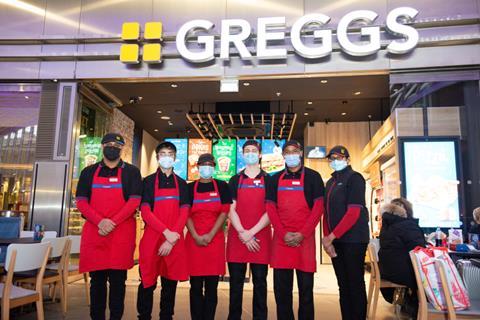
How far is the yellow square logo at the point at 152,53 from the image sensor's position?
6.27 metres

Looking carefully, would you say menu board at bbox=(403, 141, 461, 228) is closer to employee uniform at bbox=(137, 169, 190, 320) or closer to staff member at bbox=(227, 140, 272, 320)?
staff member at bbox=(227, 140, 272, 320)

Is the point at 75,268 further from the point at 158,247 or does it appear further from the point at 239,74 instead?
the point at 239,74

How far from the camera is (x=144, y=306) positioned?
10.4 feet

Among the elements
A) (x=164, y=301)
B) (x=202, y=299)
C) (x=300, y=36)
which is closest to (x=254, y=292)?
(x=202, y=299)

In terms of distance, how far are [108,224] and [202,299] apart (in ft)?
3.21

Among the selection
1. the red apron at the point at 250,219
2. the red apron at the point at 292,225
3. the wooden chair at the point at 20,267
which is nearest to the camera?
the wooden chair at the point at 20,267

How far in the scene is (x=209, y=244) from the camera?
10.7 feet

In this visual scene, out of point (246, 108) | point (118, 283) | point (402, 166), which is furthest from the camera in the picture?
point (246, 108)

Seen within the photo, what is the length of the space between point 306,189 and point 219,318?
1773 mm

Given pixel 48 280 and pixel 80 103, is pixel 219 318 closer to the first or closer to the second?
pixel 48 280

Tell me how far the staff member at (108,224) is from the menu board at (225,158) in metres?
6.41

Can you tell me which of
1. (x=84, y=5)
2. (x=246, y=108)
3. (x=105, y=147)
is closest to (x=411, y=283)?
(x=105, y=147)

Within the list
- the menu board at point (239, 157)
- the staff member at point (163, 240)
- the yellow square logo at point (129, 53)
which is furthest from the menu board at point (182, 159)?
the staff member at point (163, 240)

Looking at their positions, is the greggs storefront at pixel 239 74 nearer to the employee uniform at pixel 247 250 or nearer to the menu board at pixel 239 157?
the menu board at pixel 239 157
